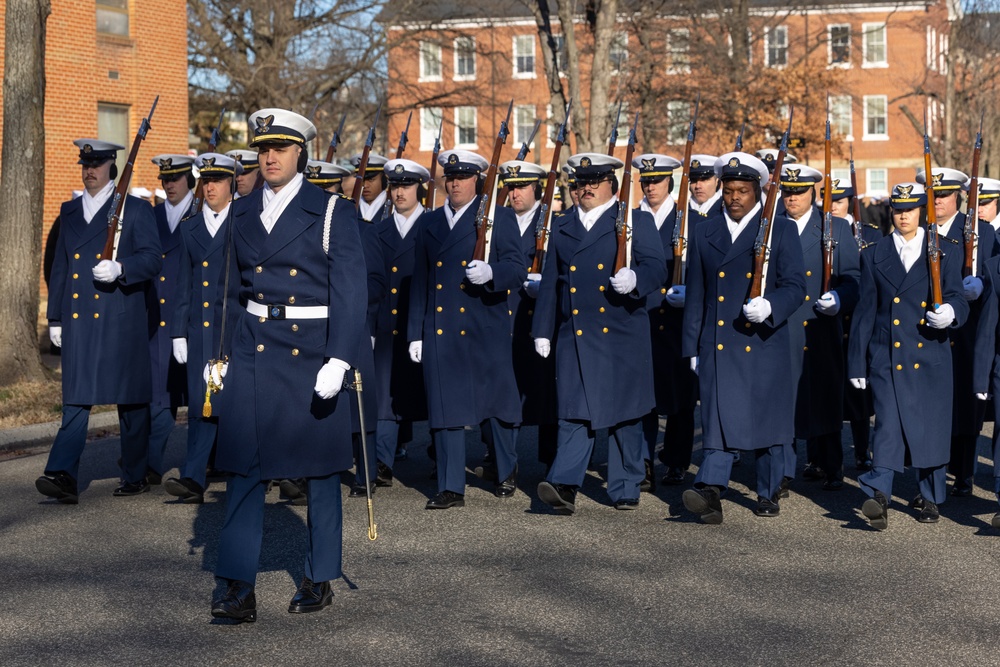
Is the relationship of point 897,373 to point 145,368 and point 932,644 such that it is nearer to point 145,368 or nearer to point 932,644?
point 932,644

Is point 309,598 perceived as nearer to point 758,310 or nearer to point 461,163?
point 758,310

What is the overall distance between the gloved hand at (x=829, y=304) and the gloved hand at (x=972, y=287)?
0.89 m

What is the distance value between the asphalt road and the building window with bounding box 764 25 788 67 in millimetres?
29164

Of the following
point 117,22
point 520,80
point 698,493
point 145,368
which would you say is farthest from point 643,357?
point 520,80

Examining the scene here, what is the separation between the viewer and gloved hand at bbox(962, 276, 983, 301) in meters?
9.05

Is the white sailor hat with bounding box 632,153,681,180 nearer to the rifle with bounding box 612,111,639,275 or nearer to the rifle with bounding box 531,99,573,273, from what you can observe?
the rifle with bounding box 531,99,573,273

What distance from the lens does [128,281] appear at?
373 inches

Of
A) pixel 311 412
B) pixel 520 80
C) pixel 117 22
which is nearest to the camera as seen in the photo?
pixel 311 412

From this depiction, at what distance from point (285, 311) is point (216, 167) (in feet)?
11.2

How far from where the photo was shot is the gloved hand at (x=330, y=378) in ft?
20.8

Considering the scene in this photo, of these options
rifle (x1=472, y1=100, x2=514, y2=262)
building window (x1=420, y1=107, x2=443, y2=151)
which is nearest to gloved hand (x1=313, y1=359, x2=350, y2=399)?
rifle (x1=472, y1=100, x2=514, y2=262)

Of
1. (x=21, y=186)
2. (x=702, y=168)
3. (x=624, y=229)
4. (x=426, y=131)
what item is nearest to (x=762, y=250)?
(x=624, y=229)

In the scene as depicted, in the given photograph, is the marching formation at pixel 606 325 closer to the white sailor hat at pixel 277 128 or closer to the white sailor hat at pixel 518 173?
the white sailor hat at pixel 518 173

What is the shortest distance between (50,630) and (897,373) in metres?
5.00
